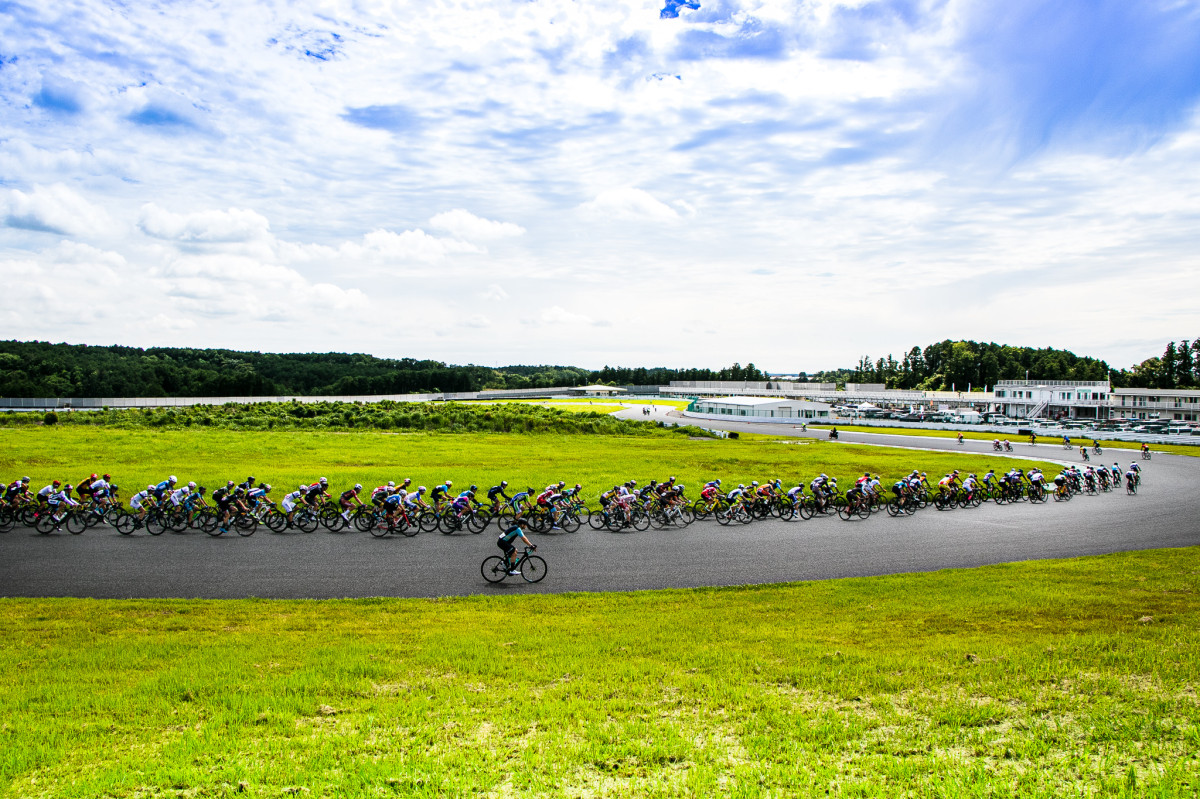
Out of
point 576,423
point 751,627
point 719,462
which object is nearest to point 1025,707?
point 751,627

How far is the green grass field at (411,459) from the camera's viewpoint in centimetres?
4128

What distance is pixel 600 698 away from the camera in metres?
11.1

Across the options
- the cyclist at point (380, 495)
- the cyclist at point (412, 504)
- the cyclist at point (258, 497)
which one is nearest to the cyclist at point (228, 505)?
the cyclist at point (258, 497)

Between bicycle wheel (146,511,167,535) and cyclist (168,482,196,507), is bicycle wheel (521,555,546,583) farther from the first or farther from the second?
bicycle wheel (146,511,167,535)

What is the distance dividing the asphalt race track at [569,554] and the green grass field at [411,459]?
10.8 meters

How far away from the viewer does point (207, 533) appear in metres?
26.8

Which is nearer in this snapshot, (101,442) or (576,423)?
(101,442)

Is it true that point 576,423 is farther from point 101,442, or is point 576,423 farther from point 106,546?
point 106,546

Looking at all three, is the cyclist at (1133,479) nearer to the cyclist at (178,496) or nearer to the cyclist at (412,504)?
the cyclist at (412,504)

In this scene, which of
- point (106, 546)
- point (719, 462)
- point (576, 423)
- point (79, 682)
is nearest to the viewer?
point (79, 682)

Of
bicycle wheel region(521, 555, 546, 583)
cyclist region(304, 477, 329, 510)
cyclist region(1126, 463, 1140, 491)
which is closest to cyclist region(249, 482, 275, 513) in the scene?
cyclist region(304, 477, 329, 510)

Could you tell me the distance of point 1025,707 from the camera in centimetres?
1058

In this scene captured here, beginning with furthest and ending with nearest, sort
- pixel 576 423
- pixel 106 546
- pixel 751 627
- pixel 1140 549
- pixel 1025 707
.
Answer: pixel 576 423, pixel 1140 549, pixel 106 546, pixel 751 627, pixel 1025 707

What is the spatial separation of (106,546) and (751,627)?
70.6 ft
